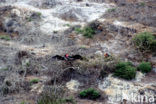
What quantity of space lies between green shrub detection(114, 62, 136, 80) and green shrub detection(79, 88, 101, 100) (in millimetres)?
1622

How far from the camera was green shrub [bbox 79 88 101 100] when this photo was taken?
10.4 m

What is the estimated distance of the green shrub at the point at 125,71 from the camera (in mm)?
10945

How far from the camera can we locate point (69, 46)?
48.6 ft

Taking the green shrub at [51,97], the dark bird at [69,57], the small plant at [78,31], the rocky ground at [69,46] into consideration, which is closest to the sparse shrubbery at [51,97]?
the green shrub at [51,97]

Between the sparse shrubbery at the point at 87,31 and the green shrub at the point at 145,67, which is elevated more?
the sparse shrubbery at the point at 87,31

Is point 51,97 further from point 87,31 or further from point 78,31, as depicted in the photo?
point 78,31

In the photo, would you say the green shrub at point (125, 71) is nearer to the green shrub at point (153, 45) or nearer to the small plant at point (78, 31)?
the green shrub at point (153, 45)

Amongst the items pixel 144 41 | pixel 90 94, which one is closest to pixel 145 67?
pixel 144 41

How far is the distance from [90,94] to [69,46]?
516cm

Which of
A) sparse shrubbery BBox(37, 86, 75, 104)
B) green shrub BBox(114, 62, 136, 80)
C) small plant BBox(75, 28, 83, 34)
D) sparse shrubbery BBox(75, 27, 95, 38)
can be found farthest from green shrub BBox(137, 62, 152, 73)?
small plant BBox(75, 28, 83, 34)

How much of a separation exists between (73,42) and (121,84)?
18.6 ft

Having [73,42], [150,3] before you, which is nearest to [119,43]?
[73,42]

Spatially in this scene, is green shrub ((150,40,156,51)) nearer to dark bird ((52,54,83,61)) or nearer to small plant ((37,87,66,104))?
dark bird ((52,54,83,61))

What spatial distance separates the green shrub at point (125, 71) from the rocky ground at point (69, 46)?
0.90ft
